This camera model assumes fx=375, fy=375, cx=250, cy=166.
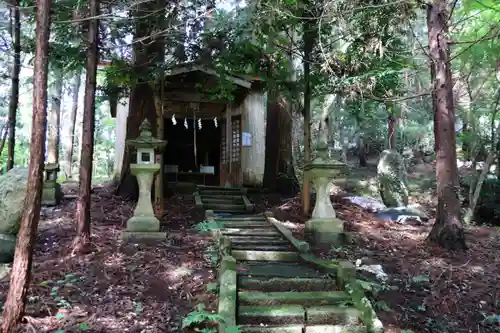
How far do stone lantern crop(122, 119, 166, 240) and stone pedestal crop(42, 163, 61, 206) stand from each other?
4.37 metres

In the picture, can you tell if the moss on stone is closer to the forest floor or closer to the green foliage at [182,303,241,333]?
the forest floor

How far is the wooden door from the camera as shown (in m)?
15.6

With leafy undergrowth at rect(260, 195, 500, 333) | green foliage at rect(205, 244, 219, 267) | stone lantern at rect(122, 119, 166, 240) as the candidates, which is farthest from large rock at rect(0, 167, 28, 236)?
leafy undergrowth at rect(260, 195, 500, 333)

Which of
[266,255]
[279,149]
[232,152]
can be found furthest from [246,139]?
[266,255]

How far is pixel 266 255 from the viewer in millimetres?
7309

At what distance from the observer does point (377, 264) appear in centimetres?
695

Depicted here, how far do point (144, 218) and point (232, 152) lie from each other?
28.3 feet

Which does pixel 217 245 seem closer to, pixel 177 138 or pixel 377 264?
pixel 377 264

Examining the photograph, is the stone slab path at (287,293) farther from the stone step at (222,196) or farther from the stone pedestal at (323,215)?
the stone step at (222,196)

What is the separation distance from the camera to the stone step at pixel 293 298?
540 cm

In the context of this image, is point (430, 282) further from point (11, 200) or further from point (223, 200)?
point (11, 200)

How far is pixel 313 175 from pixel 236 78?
6.20 m

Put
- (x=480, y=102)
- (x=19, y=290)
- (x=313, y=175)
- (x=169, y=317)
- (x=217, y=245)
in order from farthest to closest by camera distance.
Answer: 1. (x=480, y=102)
2. (x=313, y=175)
3. (x=217, y=245)
4. (x=169, y=317)
5. (x=19, y=290)

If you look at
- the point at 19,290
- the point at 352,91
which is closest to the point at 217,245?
the point at 19,290
